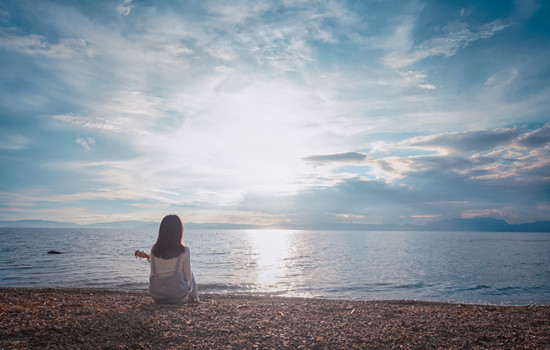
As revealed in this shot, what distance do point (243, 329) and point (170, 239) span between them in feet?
12.6

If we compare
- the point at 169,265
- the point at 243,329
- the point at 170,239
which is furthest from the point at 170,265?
the point at 243,329

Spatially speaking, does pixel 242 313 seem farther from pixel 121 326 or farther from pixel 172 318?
pixel 121 326

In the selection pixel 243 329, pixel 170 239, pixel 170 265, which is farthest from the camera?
pixel 170 265

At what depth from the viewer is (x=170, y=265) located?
10.7 metres

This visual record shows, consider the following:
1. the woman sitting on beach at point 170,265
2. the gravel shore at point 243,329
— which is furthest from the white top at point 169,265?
the gravel shore at point 243,329

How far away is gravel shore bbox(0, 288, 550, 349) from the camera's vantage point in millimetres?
7062

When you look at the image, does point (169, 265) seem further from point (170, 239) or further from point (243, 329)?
point (243, 329)

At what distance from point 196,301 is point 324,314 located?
440 centimetres

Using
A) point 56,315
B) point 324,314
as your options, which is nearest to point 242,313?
point 324,314

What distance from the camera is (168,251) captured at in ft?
34.4

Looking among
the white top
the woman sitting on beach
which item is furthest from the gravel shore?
the white top

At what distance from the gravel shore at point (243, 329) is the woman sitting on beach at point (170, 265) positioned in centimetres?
50

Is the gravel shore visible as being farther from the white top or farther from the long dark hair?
the long dark hair

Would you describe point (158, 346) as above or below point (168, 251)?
below
